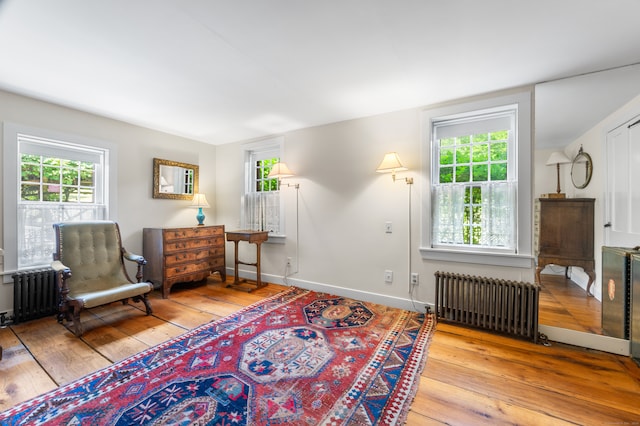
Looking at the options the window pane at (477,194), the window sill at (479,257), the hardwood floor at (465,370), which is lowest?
the hardwood floor at (465,370)

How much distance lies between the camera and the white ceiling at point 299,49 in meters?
1.56

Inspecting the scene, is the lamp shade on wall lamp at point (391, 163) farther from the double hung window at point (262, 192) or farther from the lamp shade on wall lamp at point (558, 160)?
the double hung window at point (262, 192)

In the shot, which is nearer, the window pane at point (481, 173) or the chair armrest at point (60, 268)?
the chair armrest at point (60, 268)

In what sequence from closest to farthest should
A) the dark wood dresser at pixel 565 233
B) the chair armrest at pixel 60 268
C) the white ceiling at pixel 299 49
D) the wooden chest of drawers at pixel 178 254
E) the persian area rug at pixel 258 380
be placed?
1. the persian area rug at pixel 258 380
2. the white ceiling at pixel 299 49
3. the dark wood dresser at pixel 565 233
4. the chair armrest at pixel 60 268
5. the wooden chest of drawers at pixel 178 254

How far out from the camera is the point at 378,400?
1573 millimetres

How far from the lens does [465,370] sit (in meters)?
1.88

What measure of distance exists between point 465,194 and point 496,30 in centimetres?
154

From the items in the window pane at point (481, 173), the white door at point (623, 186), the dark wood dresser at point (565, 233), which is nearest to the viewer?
the white door at point (623, 186)

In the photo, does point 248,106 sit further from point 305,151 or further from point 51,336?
point 51,336

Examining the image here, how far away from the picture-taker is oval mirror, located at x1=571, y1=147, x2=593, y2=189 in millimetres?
2113

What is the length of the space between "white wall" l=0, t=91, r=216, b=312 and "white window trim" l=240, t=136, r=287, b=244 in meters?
0.76

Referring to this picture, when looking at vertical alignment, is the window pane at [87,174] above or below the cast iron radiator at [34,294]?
above

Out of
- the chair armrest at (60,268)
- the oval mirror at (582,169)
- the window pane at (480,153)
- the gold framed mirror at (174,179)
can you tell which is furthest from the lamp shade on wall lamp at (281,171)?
the oval mirror at (582,169)

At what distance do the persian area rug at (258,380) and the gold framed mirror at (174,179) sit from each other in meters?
2.38
